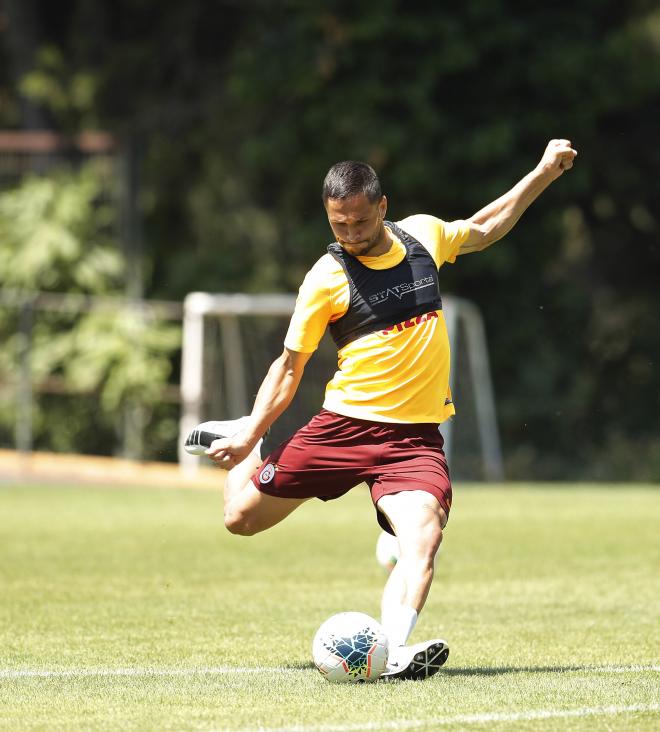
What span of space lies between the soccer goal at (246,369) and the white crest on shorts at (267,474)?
14.2 m

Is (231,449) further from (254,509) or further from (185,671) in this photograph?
(185,671)

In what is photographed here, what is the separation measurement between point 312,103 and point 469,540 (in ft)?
38.6

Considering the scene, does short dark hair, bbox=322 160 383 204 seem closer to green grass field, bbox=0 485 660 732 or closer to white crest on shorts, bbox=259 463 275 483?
white crest on shorts, bbox=259 463 275 483

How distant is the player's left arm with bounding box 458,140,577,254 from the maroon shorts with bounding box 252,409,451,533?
0.99 metres

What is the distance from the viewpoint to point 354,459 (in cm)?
707

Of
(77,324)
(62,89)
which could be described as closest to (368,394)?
(77,324)

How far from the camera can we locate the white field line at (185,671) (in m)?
6.82

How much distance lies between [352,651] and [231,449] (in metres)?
1.10

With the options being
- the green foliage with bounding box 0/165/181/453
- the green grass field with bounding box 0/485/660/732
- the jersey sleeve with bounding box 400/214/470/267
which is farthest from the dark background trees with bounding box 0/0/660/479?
the jersey sleeve with bounding box 400/214/470/267

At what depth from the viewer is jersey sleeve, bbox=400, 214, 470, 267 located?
7258mm

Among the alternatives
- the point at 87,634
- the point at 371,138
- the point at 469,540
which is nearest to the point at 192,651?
the point at 87,634

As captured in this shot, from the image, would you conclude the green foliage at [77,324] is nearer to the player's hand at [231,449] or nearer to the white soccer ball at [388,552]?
the white soccer ball at [388,552]

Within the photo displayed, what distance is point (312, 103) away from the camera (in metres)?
24.0

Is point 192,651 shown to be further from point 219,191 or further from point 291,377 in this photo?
point 219,191
